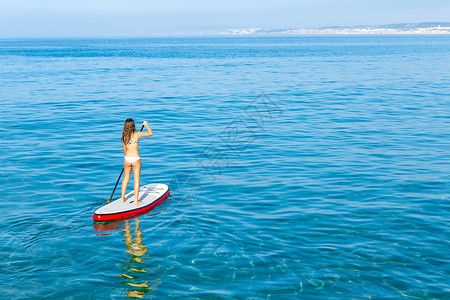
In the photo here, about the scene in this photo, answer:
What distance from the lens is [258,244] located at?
1202cm

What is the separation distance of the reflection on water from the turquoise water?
0.15ft

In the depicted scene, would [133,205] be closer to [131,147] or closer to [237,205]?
[131,147]

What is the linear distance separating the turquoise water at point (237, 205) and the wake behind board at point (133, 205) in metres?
0.28

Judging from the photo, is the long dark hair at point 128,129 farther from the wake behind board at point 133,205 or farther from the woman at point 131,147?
the wake behind board at point 133,205

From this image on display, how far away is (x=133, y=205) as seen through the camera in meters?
14.1

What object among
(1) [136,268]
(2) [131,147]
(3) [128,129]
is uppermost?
(3) [128,129]

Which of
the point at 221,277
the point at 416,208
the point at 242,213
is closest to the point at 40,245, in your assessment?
the point at 221,277

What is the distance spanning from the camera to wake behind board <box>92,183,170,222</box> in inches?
521

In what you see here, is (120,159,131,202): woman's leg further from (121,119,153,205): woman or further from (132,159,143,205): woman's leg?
(132,159,143,205): woman's leg

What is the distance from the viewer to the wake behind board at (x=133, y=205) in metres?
13.2

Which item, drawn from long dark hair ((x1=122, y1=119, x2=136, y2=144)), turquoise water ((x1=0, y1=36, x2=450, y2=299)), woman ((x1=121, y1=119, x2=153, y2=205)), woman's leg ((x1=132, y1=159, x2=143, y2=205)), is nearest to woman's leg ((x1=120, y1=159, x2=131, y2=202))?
woman ((x1=121, y1=119, x2=153, y2=205))

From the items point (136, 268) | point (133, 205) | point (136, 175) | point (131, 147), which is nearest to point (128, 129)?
point (131, 147)

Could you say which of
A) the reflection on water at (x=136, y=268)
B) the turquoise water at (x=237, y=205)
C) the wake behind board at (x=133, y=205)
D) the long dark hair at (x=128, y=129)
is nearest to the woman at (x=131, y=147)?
the long dark hair at (x=128, y=129)

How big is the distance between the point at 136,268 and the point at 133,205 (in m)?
3.44
